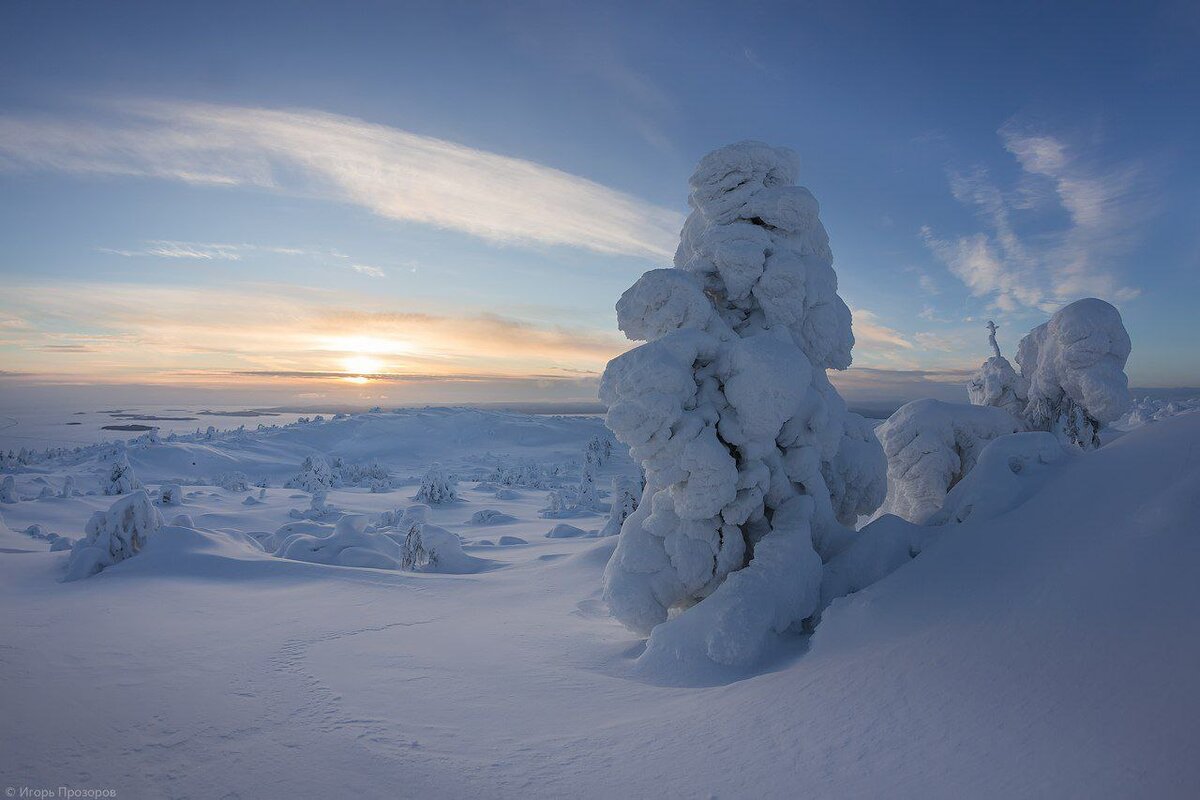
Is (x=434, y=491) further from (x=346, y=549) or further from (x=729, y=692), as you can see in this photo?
(x=729, y=692)

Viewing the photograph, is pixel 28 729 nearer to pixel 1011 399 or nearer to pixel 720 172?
pixel 720 172

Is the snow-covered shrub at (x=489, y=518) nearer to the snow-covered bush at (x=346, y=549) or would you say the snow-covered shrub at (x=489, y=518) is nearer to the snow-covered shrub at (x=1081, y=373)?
the snow-covered bush at (x=346, y=549)

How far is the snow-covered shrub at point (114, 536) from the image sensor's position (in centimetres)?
1118

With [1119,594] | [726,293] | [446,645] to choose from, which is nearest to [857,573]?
[1119,594]

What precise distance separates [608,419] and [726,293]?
150 inches

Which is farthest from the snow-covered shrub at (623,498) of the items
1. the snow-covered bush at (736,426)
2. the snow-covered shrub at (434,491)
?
the snow-covered shrub at (434,491)

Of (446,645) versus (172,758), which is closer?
(172,758)

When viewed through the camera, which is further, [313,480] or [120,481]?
[313,480]

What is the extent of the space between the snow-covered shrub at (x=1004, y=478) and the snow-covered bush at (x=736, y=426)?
1.72 meters

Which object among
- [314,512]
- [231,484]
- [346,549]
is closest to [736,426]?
[346,549]

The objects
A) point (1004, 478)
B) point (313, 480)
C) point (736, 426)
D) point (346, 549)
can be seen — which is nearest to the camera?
point (1004, 478)

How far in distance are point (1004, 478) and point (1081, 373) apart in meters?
9.07

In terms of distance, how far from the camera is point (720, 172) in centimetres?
968

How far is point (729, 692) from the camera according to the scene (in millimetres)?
5121
